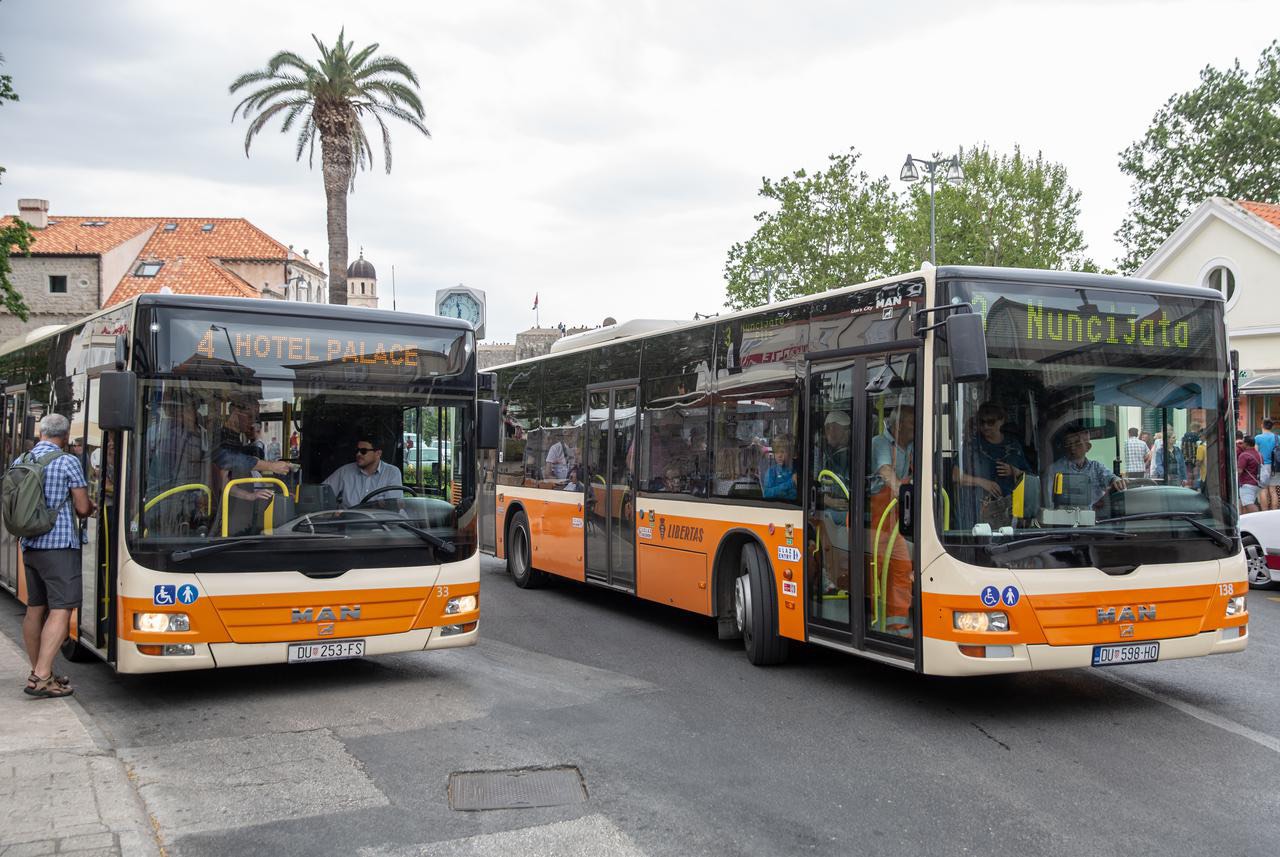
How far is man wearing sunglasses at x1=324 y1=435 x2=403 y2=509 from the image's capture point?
8.53 metres

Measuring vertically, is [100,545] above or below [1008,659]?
above

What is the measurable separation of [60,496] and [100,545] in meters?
0.43

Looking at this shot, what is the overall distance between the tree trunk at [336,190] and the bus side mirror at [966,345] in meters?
23.0

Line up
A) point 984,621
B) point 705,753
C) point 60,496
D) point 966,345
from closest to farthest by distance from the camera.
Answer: point 705,753 → point 966,345 → point 984,621 → point 60,496

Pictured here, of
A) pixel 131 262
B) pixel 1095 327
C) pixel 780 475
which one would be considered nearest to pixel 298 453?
pixel 780 475

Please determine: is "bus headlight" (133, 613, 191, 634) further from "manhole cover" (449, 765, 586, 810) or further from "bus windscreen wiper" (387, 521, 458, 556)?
"manhole cover" (449, 765, 586, 810)

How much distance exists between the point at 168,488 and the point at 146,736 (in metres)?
1.59

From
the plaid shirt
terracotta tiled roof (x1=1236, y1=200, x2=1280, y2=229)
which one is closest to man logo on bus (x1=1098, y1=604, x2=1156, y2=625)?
the plaid shirt

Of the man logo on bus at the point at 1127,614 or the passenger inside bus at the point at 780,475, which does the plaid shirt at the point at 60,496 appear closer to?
the passenger inside bus at the point at 780,475

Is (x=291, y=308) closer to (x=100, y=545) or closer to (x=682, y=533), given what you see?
(x=100, y=545)

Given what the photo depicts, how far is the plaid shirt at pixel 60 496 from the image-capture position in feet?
26.8

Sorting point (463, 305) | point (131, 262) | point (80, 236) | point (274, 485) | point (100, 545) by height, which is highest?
point (80, 236)

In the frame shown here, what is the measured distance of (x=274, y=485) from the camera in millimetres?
8297

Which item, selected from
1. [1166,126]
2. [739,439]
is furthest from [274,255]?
[739,439]
